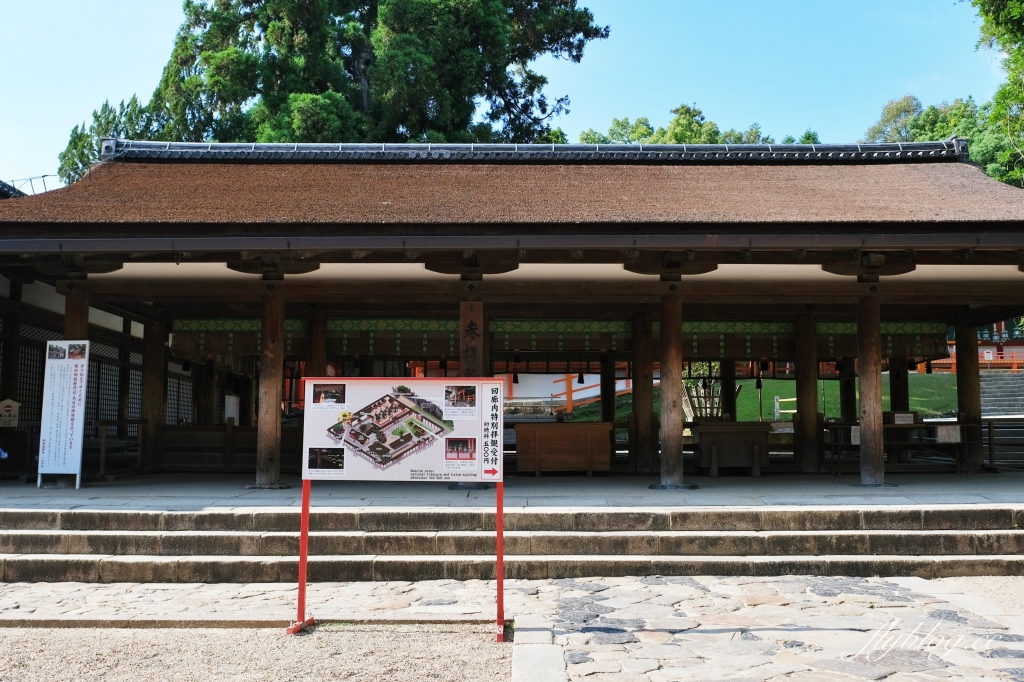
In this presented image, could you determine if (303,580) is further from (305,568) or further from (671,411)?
(671,411)

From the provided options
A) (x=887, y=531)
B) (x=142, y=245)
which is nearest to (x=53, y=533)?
(x=142, y=245)

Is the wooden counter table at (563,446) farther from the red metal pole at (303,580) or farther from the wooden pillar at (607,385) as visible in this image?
the red metal pole at (303,580)

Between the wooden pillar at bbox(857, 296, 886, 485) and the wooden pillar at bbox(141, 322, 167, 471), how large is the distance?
8659 millimetres

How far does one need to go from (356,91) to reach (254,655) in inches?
846

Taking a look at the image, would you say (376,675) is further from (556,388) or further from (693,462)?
(556,388)

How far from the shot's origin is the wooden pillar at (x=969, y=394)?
35.3ft

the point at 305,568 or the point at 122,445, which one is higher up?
the point at 122,445

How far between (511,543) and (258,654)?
97.0 inches

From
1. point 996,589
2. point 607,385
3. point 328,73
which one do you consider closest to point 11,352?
point 607,385

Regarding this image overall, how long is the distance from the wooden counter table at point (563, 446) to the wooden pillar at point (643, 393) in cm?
59

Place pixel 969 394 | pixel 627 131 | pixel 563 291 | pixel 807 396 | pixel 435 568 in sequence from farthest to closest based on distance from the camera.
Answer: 1. pixel 627 131
2. pixel 969 394
3. pixel 807 396
4. pixel 563 291
5. pixel 435 568

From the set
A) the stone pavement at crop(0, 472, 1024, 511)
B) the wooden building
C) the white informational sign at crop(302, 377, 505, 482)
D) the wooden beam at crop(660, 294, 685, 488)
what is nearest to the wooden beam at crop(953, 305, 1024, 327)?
the wooden building

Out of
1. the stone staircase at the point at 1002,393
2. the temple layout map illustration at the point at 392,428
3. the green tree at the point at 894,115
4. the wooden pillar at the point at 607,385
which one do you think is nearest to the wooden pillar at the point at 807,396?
the wooden pillar at the point at 607,385

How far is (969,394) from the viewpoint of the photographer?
11.0 meters
